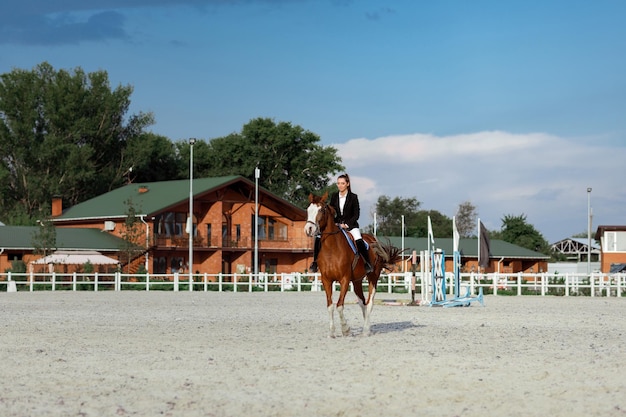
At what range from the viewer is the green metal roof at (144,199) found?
242 ft

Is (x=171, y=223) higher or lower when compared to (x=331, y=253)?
higher

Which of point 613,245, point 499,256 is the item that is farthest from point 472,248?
point 613,245

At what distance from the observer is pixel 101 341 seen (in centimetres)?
1692

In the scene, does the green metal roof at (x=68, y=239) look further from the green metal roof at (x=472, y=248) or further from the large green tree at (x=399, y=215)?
the large green tree at (x=399, y=215)

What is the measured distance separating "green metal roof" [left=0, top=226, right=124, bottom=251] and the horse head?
167 feet

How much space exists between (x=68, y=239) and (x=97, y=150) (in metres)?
29.2

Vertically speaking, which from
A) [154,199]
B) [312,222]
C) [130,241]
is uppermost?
[154,199]

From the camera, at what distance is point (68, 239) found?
70125 mm

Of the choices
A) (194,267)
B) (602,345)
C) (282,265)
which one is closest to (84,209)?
(194,267)

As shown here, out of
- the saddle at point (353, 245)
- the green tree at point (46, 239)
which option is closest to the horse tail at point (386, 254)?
the saddle at point (353, 245)

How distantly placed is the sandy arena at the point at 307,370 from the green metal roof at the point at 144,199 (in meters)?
52.0

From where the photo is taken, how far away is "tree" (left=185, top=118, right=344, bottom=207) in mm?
100812

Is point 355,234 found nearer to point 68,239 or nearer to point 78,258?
point 78,258

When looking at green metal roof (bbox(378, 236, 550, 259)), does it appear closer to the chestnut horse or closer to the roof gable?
the roof gable
